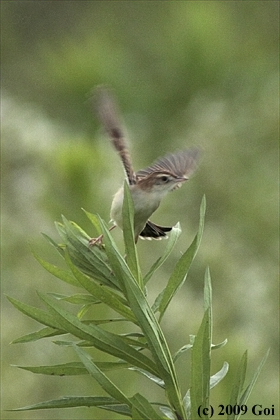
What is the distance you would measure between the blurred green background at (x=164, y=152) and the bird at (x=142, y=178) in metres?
0.01

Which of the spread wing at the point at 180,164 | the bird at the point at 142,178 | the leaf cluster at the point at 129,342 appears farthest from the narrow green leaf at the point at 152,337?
the spread wing at the point at 180,164

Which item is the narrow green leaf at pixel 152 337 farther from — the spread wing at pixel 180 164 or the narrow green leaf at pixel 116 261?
the spread wing at pixel 180 164

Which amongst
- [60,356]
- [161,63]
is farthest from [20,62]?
[60,356]

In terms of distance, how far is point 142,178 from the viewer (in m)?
0.55

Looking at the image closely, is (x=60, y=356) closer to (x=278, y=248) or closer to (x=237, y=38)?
(x=278, y=248)

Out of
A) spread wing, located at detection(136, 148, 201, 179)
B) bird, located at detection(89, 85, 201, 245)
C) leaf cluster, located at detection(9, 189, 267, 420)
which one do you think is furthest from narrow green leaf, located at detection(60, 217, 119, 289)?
spread wing, located at detection(136, 148, 201, 179)

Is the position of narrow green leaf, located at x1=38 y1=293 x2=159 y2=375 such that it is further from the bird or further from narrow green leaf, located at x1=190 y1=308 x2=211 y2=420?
the bird

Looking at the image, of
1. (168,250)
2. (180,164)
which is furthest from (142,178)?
(168,250)

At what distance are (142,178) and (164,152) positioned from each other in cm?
56

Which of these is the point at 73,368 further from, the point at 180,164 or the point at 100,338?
the point at 180,164

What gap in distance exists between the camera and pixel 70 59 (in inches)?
53.1

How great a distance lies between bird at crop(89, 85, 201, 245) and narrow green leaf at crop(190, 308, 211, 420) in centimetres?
24

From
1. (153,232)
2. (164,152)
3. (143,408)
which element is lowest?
(143,408)

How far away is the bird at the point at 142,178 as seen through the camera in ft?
1.61
